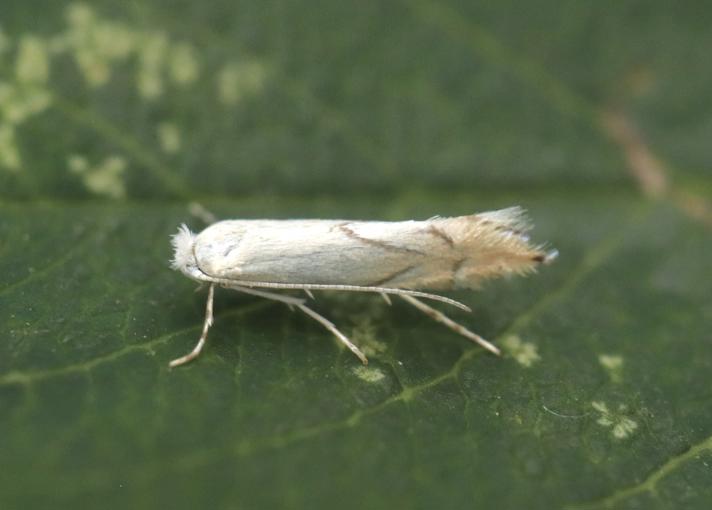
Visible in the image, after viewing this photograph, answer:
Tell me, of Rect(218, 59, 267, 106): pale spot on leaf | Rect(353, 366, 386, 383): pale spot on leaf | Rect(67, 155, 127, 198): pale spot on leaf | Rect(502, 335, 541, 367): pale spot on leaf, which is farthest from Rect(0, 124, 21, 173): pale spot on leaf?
Rect(502, 335, 541, 367): pale spot on leaf

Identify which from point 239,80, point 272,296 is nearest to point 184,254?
point 272,296

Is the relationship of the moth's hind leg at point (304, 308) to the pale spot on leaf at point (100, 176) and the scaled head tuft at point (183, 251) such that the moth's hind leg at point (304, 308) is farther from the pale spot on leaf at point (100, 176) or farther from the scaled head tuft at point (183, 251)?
the pale spot on leaf at point (100, 176)

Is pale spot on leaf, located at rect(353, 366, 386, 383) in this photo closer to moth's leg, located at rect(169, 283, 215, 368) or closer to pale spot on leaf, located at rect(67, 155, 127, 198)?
moth's leg, located at rect(169, 283, 215, 368)

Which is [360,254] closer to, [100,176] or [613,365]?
[613,365]

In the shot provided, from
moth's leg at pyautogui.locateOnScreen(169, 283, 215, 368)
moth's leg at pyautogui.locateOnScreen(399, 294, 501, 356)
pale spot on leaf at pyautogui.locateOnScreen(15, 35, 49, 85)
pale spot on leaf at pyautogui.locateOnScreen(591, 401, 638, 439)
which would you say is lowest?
moth's leg at pyautogui.locateOnScreen(169, 283, 215, 368)

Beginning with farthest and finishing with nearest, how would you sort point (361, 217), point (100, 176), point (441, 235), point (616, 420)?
point (361, 217), point (100, 176), point (441, 235), point (616, 420)

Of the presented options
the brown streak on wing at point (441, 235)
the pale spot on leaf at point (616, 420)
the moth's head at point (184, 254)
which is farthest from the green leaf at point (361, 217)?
the brown streak on wing at point (441, 235)

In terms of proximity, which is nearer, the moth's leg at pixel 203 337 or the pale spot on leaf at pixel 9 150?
the moth's leg at pixel 203 337
